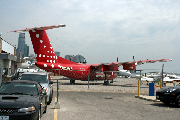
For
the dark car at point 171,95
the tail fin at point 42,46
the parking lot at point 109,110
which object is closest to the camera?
the parking lot at point 109,110

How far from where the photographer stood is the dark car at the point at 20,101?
225 inches

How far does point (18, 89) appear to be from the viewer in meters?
7.55

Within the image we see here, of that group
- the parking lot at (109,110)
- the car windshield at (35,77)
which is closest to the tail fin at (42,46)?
the parking lot at (109,110)

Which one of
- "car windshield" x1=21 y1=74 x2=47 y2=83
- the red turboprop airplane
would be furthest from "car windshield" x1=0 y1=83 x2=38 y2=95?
the red turboprop airplane

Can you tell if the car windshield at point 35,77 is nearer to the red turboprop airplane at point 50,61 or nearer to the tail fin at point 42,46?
the red turboprop airplane at point 50,61

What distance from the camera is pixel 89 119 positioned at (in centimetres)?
770

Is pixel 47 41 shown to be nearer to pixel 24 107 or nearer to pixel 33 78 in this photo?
pixel 33 78

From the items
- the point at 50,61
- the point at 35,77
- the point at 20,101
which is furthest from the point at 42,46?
the point at 20,101

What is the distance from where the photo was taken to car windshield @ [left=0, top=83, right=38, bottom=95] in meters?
7.35

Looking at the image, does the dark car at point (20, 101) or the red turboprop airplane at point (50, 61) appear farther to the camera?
the red turboprop airplane at point (50, 61)

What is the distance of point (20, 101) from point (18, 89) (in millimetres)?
1455

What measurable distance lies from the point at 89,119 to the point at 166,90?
5.60 meters

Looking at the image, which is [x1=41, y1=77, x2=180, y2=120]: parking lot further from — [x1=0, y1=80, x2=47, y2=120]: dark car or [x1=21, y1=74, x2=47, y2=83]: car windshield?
[x1=21, y1=74, x2=47, y2=83]: car windshield

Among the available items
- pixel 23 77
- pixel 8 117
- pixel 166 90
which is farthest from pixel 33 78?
pixel 166 90
